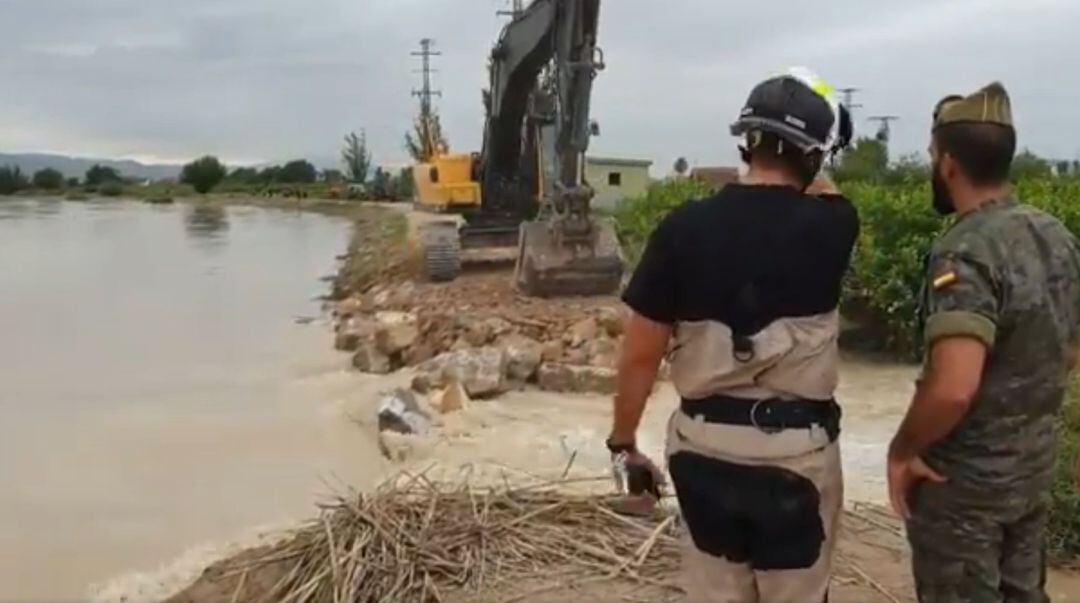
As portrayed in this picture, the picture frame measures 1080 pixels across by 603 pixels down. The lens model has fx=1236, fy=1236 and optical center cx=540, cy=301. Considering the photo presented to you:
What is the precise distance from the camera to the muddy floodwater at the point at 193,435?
24.2 ft

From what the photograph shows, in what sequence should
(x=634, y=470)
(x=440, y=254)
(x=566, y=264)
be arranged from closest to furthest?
(x=634, y=470) < (x=566, y=264) < (x=440, y=254)

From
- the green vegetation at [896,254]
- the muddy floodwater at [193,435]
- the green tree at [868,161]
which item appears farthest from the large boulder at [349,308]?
the green tree at [868,161]

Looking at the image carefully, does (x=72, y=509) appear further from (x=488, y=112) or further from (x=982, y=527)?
(x=488, y=112)

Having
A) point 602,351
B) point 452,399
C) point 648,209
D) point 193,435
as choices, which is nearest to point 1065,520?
point 452,399

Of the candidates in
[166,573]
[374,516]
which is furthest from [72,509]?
[374,516]

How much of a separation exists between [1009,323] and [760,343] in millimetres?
571

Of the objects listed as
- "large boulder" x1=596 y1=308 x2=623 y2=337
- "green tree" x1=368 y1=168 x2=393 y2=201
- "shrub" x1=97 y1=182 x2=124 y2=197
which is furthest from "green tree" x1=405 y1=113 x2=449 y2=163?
"shrub" x1=97 y1=182 x2=124 y2=197

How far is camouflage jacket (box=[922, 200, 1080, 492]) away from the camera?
110 inches

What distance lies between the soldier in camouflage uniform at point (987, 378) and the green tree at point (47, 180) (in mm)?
99064

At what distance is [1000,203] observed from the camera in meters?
2.90

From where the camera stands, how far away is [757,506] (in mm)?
2895

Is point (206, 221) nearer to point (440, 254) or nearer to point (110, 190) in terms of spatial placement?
point (440, 254)

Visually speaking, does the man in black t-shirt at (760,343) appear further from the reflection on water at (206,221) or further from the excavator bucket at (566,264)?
the reflection on water at (206,221)

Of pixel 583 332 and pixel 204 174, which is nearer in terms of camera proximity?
pixel 583 332
